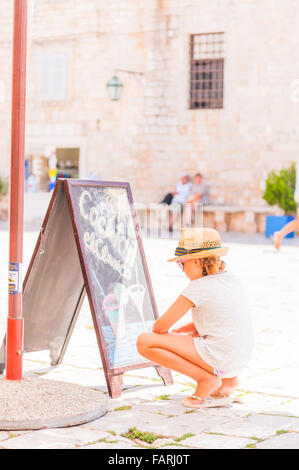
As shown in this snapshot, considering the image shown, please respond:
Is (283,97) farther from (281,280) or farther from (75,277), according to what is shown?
(75,277)

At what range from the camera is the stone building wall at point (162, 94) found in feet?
67.7

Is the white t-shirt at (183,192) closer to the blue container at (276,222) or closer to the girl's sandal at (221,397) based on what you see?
the blue container at (276,222)

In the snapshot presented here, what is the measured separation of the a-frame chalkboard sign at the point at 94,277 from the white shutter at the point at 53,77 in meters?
18.7

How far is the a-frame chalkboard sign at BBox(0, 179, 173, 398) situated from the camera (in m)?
5.14

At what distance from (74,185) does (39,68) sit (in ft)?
64.5

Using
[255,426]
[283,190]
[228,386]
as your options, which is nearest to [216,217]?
[283,190]

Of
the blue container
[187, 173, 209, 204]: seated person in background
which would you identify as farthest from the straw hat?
[187, 173, 209, 204]: seated person in background

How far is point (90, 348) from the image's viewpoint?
649cm

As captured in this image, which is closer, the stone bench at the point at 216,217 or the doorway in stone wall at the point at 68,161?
the stone bench at the point at 216,217

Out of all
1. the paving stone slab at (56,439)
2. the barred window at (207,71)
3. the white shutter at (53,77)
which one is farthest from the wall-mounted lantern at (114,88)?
the paving stone slab at (56,439)

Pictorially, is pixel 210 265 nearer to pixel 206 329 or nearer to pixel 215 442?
pixel 206 329

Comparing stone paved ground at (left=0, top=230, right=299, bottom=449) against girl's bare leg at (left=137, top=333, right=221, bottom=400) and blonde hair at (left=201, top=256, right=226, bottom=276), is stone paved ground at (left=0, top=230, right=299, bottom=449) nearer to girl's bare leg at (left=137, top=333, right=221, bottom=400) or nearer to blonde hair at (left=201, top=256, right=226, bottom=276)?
girl's bare leg at (left=137, top=333, right=221, bottom=400)

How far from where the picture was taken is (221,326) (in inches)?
191

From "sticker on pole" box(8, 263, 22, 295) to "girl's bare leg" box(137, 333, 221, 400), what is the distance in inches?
30.2
